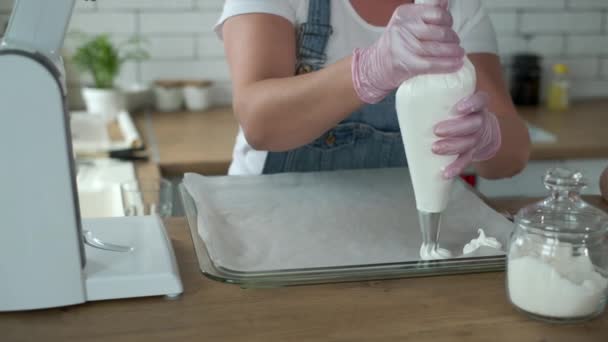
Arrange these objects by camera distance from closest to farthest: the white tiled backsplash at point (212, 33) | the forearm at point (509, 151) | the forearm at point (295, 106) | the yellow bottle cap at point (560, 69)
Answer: the forearm at point (295, 106) < the forearm at point (509, 151) < the white tiled backsplash at point (212, 33) < the yellow bottle cap at point (560, 69)

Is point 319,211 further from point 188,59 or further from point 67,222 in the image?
point 188,59

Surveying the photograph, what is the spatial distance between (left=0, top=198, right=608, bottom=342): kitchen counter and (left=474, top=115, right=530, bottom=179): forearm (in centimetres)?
55

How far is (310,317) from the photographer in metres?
0.87

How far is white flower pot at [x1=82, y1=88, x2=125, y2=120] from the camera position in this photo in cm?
263

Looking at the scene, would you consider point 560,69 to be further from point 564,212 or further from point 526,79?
point 564,212

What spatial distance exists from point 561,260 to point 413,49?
1.02ft

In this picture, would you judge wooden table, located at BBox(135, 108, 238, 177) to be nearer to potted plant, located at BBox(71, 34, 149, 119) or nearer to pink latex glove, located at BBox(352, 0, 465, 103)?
potted plant, located at BBox(71, 34, 149, 119)

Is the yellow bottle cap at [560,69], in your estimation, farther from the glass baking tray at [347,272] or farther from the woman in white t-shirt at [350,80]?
the glass baking tray at [347,272]

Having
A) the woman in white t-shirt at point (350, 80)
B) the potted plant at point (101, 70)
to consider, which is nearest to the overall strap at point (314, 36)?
the woman in white t-shirt at point (350, 80)

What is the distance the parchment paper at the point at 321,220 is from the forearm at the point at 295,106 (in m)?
0.09

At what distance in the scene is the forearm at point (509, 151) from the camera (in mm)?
1464

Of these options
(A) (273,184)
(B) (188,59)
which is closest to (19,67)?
(A) (273,184)

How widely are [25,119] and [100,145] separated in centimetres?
142

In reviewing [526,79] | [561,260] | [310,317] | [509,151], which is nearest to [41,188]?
[310,317]
